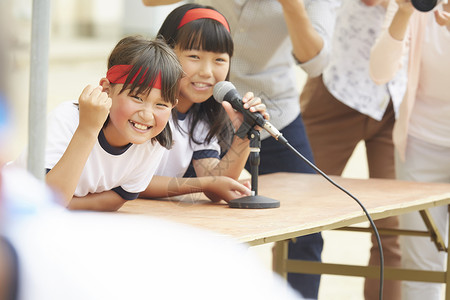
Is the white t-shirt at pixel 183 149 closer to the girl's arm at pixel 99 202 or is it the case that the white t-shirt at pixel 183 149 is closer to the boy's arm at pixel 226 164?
the boy's arm at pixel 226 164

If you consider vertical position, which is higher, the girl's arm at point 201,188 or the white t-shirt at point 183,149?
the white t-shirt at point 183,149

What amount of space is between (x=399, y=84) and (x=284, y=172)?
0.70 meters

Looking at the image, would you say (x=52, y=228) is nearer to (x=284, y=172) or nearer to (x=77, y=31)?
(x=284, y=172)

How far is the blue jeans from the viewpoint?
8.24 ft

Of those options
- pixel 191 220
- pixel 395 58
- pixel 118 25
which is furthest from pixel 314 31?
pixel 118 25

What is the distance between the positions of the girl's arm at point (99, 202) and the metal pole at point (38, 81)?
825mm

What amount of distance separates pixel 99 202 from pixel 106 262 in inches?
30.7

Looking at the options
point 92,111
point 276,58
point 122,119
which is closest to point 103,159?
point 122,119

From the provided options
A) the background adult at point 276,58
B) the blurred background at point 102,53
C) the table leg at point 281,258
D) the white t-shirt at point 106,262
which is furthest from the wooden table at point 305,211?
the blurred background at point 102,53

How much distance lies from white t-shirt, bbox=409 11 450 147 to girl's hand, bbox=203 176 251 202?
0.87m

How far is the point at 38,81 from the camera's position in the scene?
31.4 inches

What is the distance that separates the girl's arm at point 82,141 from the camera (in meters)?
1.43

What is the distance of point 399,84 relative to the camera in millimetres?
2955

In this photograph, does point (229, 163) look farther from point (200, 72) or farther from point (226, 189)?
point (200, 72)
